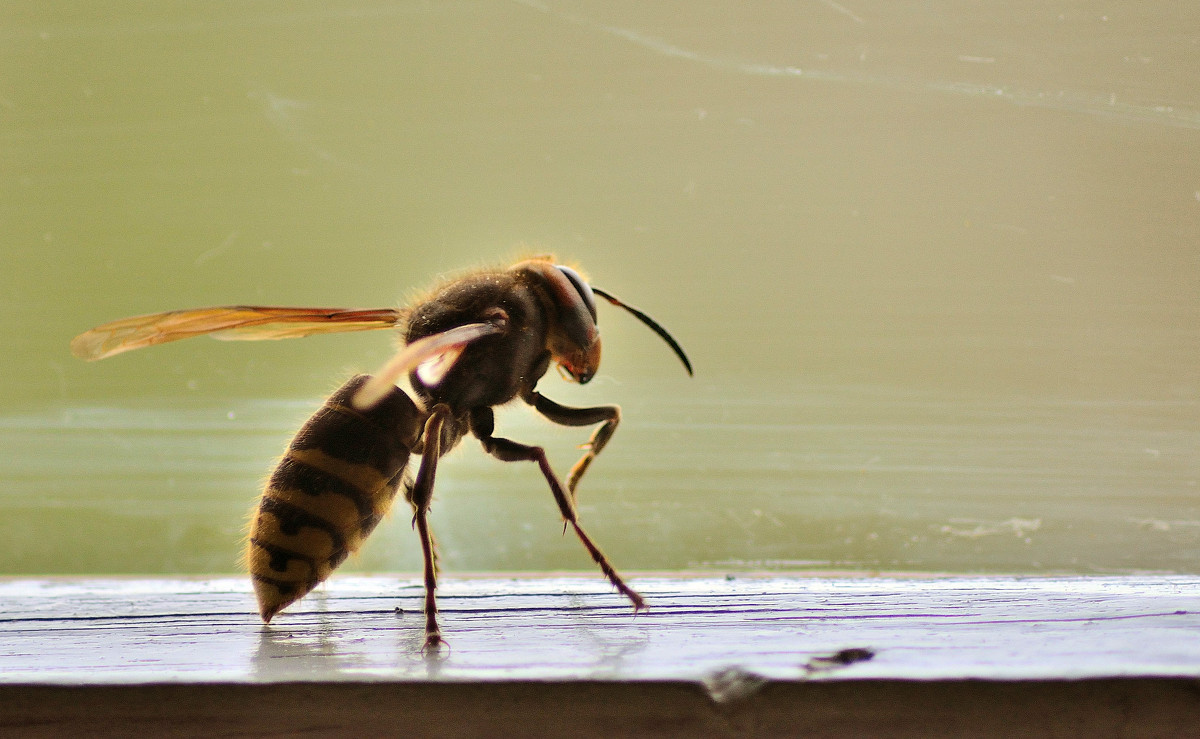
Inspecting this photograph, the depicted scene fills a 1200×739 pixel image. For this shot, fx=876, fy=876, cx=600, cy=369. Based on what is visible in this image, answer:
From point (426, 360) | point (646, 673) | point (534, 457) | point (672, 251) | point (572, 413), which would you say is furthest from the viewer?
point (672, 251)

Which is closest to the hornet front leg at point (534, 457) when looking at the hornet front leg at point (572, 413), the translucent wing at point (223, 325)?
the hornet front leg at point (572, 413)

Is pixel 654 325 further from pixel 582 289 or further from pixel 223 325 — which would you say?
pixel 223 325

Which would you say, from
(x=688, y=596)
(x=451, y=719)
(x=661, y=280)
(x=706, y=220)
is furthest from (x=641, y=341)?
(x=451, y=719)

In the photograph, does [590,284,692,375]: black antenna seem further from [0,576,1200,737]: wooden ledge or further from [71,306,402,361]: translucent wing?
[0,576,1200,737]: wooden ledge

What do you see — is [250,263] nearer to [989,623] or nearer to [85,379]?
[85,379]

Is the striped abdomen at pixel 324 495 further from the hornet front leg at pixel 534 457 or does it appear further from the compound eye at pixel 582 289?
the compound eye at pixel 582 289

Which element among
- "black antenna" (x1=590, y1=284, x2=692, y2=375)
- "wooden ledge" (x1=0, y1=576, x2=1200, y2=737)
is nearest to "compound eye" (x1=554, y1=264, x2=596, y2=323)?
"black antenna" (x1=590, y1=284, x2=692, y2=375)

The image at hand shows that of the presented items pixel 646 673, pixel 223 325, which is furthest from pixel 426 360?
pixel 646 673
